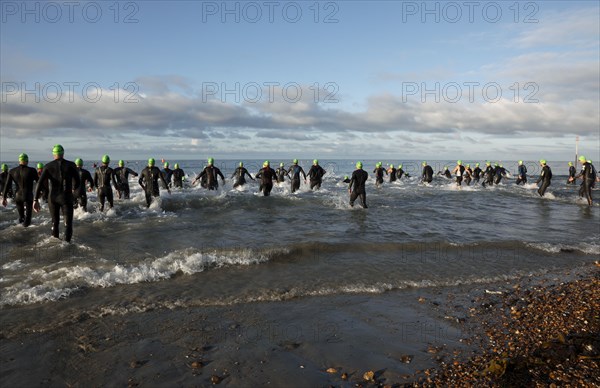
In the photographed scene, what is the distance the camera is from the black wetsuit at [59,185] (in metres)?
9.34

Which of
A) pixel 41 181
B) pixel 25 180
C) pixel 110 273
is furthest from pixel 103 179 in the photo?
pixel 110 273

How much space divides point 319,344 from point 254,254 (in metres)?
4.48

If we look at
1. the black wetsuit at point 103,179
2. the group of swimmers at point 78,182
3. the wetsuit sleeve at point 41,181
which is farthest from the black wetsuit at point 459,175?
the wetsuit sleeve at point 41,181

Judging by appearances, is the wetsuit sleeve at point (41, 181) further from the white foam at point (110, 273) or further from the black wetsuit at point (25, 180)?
the white foam at point (110, 273)

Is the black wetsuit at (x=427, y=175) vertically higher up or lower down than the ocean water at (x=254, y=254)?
higher up

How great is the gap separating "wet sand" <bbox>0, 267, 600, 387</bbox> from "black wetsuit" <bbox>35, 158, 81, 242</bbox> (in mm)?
5302

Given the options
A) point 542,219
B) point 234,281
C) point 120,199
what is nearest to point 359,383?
point 234,281

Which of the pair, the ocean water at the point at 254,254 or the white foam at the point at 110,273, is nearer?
A: the white foam at the point at 110,273

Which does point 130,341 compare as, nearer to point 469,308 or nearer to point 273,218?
point 469,308

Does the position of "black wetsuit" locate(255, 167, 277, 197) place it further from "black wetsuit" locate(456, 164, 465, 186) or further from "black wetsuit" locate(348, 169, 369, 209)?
"black wetsuit" locate(456, 164, 465, 186)

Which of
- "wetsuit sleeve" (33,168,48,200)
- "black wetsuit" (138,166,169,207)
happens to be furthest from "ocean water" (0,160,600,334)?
"wetsuit sleeve" (33,168,48,200)

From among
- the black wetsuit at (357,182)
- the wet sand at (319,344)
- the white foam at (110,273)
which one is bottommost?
the wet sand at (319,344)

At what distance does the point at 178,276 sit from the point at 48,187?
15.2 feet

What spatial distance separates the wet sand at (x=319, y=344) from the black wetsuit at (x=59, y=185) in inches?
209
